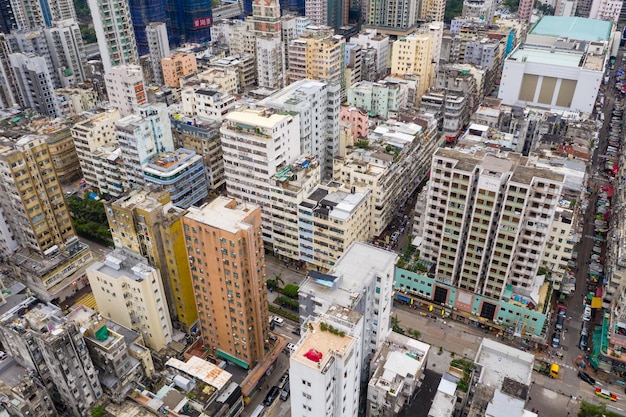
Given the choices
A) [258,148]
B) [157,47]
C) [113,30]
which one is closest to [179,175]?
[258,148]

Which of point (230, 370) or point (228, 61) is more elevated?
point (228, 61)

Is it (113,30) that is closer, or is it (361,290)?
(361,290)

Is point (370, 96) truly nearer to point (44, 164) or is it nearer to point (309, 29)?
point (309, 29)

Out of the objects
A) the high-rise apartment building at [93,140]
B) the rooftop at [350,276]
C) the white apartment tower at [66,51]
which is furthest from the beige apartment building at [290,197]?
the white apartment tower at [66,51]

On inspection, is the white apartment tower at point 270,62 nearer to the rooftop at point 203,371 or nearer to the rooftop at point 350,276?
the rooftop at point 350,276

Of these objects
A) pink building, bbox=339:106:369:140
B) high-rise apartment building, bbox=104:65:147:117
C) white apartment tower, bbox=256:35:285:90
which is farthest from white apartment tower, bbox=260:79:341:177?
white apartment tower, bbox=256:35:285:90

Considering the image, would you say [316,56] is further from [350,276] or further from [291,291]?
[350,276]

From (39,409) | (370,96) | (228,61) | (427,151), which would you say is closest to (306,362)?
(39,409)
